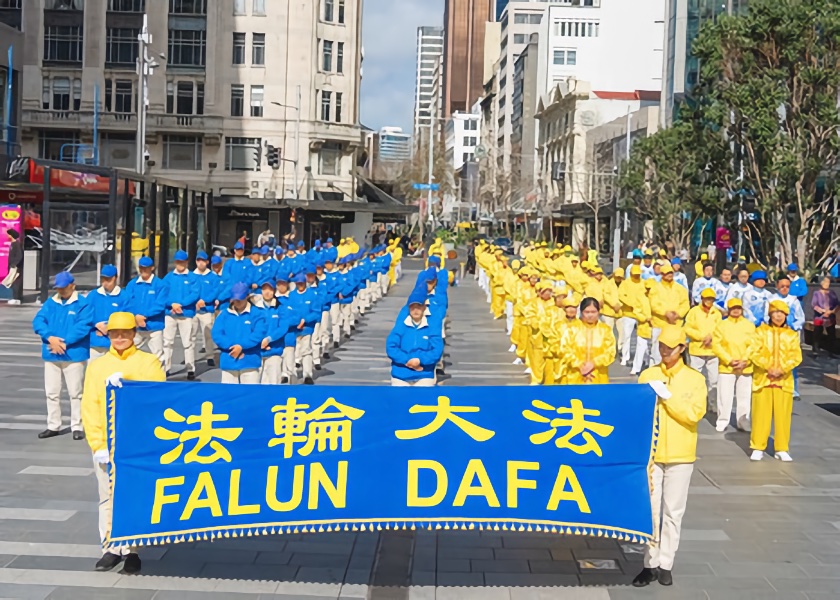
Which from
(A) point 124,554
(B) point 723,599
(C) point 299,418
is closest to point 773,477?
(B) point 723,599

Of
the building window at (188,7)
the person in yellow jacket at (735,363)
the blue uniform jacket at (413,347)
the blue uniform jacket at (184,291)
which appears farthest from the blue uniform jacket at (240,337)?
the building window at (188,7)

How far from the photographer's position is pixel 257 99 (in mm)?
69375

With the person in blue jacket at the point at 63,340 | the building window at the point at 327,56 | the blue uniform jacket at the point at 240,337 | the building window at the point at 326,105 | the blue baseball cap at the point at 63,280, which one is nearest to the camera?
the blue baseball cap at the point at 63,280

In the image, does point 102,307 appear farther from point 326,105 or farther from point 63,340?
point 326,105

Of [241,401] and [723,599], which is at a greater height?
[241,401]

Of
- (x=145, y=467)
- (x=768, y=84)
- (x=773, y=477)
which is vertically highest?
(x=768, y=84)

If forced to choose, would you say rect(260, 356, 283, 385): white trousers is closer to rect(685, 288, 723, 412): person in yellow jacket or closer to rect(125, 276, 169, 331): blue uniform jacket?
rect(125, 276, 169, 331): blue uniform jacket

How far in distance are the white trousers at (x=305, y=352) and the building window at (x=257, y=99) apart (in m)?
53.5

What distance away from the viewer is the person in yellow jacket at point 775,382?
40.8 feet

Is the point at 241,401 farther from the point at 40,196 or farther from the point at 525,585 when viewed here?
the point at 40,196

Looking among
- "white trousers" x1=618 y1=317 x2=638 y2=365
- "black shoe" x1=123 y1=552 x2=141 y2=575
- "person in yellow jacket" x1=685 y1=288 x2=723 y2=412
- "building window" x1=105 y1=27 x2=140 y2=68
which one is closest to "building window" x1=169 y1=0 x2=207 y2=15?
"building window" x1=105 y1=27 x2=140 y2=68

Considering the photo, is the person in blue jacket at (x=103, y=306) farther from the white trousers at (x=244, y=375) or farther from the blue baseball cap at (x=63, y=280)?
the white trousers at (x=244, y=375)

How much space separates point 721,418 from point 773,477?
2.64 metres

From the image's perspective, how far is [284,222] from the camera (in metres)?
63.7
